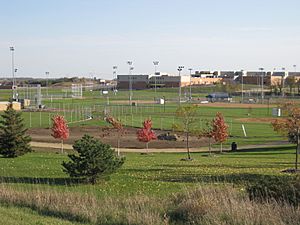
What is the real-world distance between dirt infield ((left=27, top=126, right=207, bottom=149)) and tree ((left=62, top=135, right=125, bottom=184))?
33.1 meters

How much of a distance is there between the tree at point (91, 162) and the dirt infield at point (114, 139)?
33.1 metres

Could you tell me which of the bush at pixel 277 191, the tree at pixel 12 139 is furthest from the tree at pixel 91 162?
the tree at pixel 12 139

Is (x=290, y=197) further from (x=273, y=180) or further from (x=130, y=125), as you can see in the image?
(x=130, y=125)

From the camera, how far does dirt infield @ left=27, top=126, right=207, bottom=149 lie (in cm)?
5653

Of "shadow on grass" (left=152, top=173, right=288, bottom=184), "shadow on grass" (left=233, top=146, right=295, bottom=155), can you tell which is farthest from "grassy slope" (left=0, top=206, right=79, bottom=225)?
"shadow on grass" (left=233, top=146, right=295, bottom=155)

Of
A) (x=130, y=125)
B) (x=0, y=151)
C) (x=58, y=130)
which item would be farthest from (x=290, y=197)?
(x=130, y=125)

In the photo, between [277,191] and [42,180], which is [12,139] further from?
[277,191]

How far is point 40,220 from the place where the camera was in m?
11.1

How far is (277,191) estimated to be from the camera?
1291cm

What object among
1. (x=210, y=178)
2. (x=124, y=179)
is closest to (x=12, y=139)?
(x=124, y=179)

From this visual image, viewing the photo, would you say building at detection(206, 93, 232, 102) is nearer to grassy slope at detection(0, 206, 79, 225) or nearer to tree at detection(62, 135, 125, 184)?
tree at detection(62, 135, 125, 184)

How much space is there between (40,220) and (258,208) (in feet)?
15.2

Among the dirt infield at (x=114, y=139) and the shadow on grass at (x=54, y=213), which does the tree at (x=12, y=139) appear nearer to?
the dirt infield at (x=114, y=139)

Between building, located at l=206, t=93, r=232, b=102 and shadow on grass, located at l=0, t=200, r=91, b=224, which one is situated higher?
building, located at l=206, t=93, r=232, b=102
